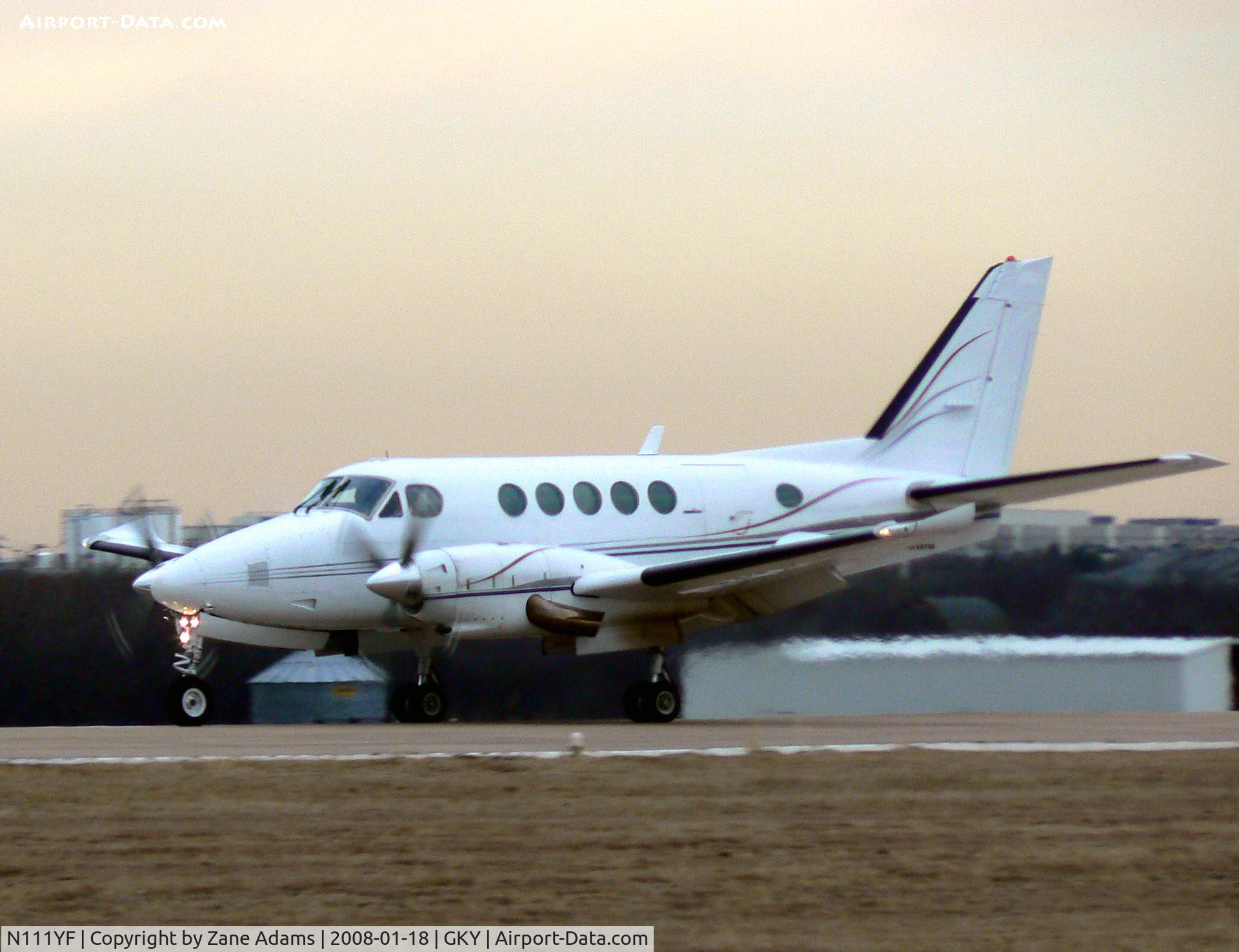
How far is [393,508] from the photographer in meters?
18.5

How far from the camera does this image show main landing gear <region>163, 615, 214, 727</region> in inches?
703

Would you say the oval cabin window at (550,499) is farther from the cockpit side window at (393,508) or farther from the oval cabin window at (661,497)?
the cockpit side window at (393,508)

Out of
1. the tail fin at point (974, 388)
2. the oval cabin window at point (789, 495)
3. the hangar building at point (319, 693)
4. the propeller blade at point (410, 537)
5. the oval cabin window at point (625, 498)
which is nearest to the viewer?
the propeller blade at point (410, 537)

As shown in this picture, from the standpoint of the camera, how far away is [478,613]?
18.3m

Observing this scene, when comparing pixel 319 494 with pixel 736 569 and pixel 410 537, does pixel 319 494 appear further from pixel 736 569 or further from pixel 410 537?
pixel 736 569

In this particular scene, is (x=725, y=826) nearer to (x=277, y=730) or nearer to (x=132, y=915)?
(x=132, y=915)

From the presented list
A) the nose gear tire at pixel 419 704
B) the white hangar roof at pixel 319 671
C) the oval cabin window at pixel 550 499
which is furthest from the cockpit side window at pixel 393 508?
the white hangar roof at pixel 319 671

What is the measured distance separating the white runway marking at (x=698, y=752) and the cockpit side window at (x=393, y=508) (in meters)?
5.10

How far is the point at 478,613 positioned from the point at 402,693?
1.75 metres

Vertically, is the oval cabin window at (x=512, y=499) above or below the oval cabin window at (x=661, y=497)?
below

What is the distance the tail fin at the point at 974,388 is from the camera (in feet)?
73.4

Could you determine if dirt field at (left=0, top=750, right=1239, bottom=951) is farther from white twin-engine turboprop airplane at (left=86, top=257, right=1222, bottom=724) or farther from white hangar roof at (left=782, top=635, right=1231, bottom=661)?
white hangar roof at (left=782, top=635, right=1231, bottom=661)

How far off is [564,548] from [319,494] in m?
2.79

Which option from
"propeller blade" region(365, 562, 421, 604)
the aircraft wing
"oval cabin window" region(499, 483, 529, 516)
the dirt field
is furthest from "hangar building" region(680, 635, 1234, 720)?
the dirt field
